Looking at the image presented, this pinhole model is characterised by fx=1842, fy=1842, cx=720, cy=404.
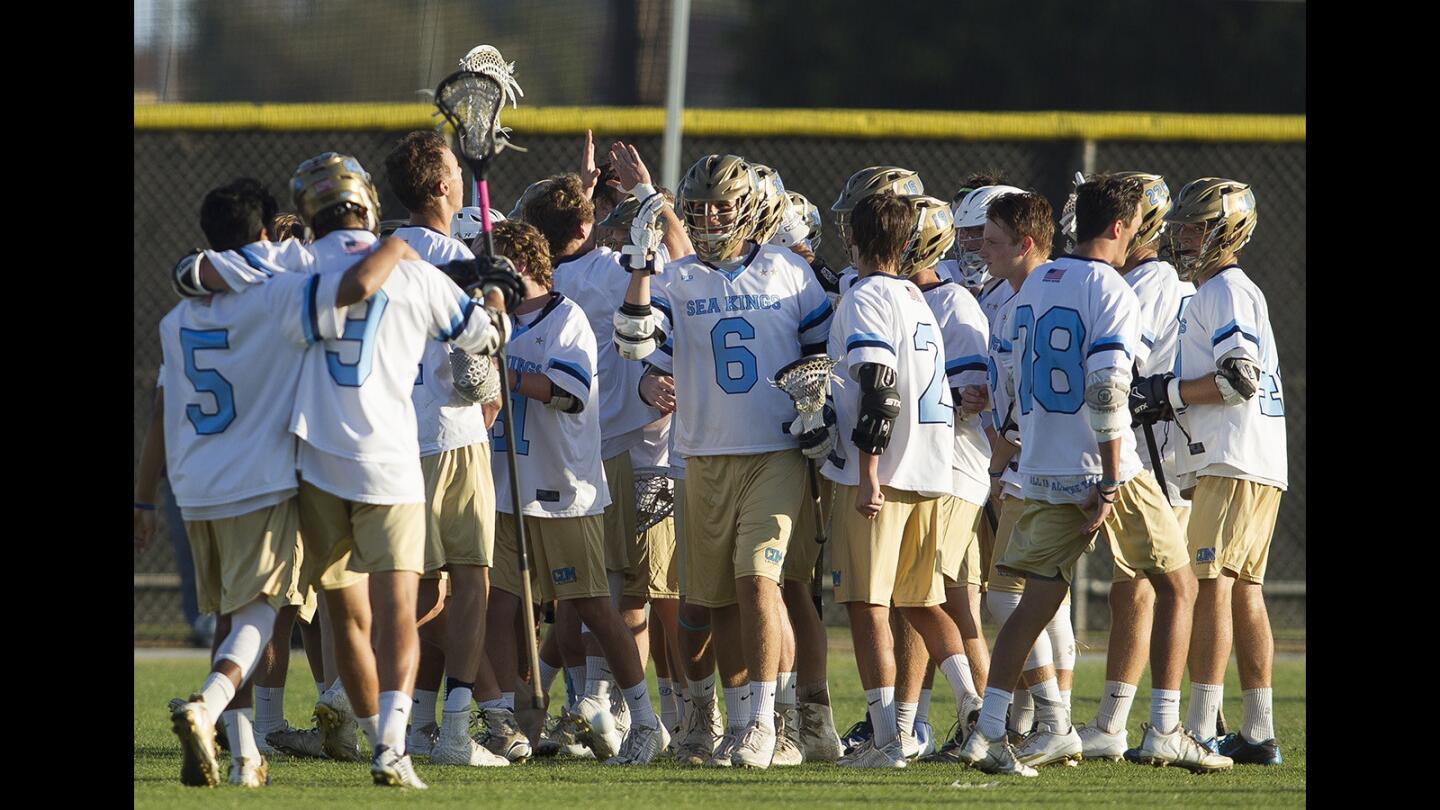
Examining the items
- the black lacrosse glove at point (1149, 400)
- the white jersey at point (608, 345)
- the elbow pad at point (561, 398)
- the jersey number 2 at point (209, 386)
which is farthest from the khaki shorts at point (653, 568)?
the jersey number 2 at point (209, 386)

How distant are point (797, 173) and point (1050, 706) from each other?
6427 mm

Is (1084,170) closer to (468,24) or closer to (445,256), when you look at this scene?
(468,24)

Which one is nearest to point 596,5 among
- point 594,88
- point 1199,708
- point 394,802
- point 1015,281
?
point 594,88

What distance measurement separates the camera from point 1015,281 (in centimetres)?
786

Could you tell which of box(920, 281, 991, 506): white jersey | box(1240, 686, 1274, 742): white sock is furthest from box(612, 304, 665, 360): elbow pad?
box(1240, 686, 1274, 742): white sock

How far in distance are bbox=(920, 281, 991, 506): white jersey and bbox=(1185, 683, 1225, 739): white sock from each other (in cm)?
116

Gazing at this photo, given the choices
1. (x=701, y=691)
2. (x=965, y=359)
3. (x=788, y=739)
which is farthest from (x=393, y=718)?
(x=965, y=359)

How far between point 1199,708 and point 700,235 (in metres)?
2.77

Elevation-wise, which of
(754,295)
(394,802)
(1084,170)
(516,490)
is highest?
(1084,170)

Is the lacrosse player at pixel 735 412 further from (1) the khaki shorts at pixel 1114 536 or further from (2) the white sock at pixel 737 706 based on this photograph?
(1) the khaki shorts at pixel 1114 536

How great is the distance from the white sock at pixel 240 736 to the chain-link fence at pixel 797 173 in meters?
6.92

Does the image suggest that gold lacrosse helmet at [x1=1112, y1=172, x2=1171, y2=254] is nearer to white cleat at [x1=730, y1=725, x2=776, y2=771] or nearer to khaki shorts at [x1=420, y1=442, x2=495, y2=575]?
white cleat at [x1=730, y1=725, x2=776, y2=771]

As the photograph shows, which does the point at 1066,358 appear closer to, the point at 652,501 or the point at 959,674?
the point at 959,674

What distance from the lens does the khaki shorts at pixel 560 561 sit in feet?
24.4
